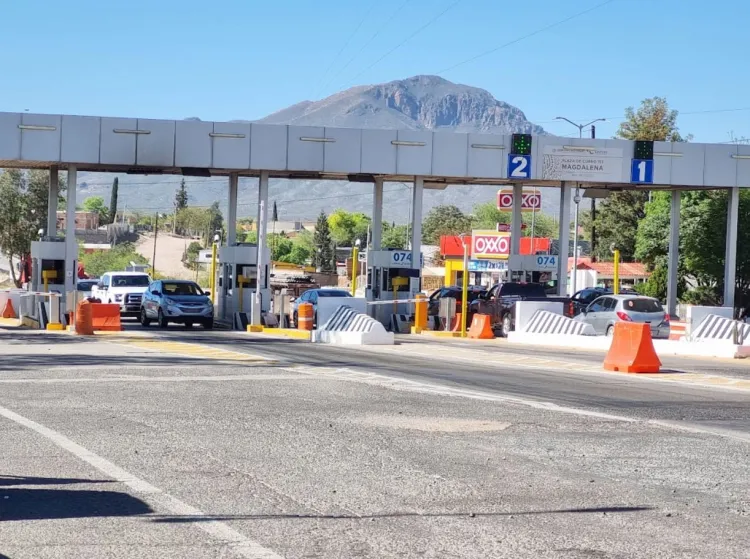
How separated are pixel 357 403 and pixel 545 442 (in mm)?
3784

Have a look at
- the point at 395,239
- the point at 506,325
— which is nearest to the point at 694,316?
the point at 506,325

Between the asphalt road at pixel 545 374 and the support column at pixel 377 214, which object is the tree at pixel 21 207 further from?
the asphalt road at pixel 545 374

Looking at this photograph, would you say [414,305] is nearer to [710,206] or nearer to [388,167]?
[388,167]

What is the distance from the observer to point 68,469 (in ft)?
32.7

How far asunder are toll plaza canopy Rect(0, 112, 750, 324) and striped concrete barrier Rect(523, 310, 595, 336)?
9234mm

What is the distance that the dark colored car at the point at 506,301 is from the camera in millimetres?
37656

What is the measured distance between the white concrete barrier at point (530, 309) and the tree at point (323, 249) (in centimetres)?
11929

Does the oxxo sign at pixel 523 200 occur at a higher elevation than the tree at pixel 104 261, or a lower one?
higher

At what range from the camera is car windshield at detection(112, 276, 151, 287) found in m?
45.1

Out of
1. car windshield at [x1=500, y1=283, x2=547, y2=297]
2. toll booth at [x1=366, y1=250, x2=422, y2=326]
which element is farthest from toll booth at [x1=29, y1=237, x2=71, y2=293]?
car windshield at [x1=500, y1=283, x2=547, y2=297]

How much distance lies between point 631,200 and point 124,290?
5304cm

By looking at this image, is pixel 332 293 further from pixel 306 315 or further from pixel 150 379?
pixel 150 379

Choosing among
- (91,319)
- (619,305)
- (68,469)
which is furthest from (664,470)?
(91,319)

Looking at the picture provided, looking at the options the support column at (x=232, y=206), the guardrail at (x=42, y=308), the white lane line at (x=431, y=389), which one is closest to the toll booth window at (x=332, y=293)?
the support column at (x=232, y=206)
